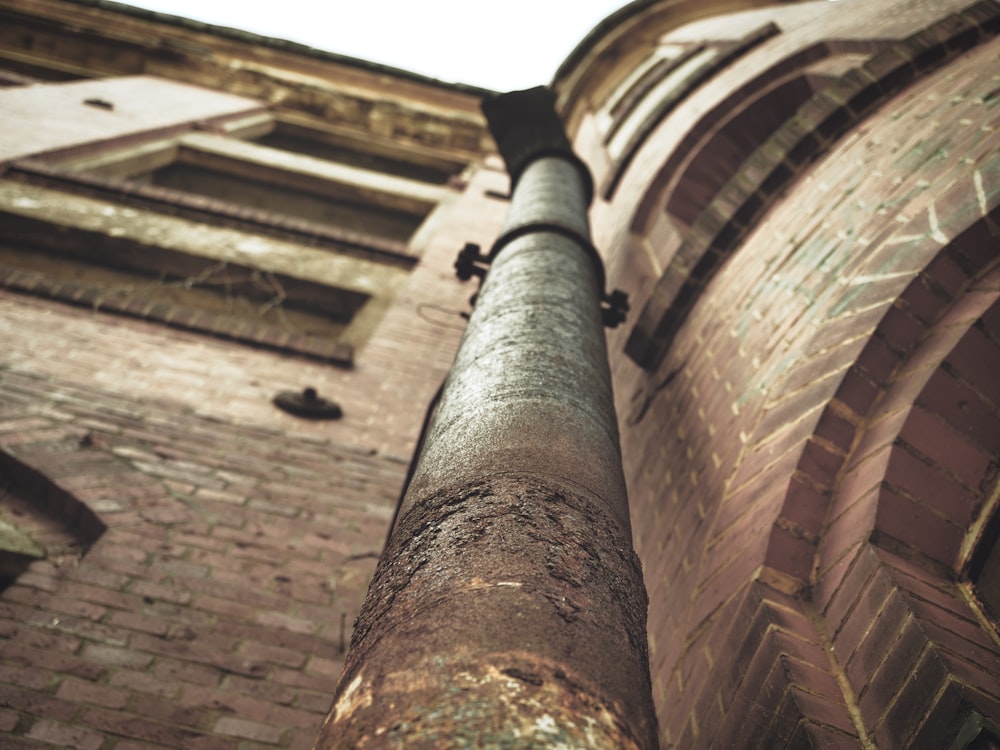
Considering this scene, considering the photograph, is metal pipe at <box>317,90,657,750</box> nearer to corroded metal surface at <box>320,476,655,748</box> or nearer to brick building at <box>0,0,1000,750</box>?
corroded metal surface at <box>320,476,655,748</box>

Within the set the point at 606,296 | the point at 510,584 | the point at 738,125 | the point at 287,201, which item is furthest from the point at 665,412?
the point at 287,201

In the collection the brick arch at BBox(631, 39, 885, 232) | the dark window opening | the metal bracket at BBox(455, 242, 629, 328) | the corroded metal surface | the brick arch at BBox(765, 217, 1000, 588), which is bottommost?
the corroded metal surface

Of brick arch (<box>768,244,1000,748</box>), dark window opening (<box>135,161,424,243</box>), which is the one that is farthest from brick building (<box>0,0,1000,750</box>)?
dark window opening (<box>135,161,424,243</box>)

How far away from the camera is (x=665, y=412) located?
2.25 m

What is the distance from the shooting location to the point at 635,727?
0.64 meters

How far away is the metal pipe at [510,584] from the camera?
593 mm

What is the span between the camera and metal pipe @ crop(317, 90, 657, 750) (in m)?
0.59

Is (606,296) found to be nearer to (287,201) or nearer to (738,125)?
(738,125)

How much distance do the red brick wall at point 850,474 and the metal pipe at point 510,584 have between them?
0.40 metres

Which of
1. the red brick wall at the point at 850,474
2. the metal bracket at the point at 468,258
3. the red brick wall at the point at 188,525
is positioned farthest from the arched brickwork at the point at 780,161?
the red brick wall at the point at 188,525

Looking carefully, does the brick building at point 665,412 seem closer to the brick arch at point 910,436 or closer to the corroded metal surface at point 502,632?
the brick arch at point 910,436

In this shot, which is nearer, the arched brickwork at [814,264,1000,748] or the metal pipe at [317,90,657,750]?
the metal pipe at [317,90,657,750]

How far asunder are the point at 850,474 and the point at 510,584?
3.04ft

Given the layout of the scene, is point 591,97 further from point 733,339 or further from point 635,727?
point 635,727
